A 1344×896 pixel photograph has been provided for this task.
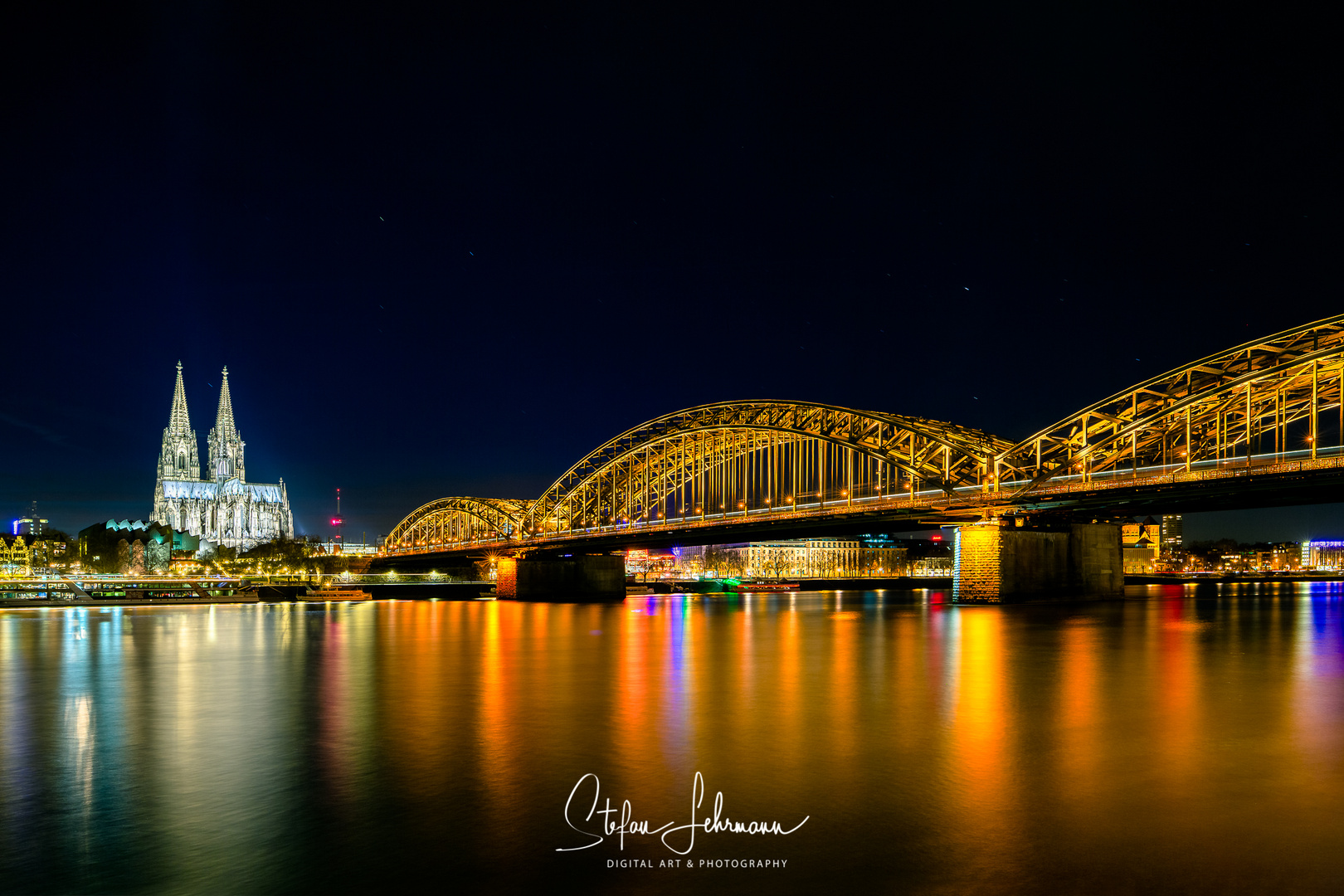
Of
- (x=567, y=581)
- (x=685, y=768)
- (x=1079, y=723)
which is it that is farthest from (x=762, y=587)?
(x=685, y=768)

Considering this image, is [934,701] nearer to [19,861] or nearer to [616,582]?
[19,861]

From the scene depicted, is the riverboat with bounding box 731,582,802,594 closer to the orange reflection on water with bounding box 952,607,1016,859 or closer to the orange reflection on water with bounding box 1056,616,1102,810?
the orange reflection on water with bounding box 1056,616,1102,810

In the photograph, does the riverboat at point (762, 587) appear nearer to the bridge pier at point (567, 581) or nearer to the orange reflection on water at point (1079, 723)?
the bridge pier at point (567, 581)

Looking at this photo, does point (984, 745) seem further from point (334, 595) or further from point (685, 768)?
point (334, 595)

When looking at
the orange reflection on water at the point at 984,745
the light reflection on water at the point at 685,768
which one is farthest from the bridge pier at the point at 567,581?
the orange reflection on water at the point at 984,745

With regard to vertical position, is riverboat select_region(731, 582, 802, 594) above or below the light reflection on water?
below

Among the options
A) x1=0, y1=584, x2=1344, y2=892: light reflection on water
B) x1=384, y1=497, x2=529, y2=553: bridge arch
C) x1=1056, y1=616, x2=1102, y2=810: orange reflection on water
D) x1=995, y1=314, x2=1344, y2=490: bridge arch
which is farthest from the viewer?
x1=384, y1=497, x2=529, y2=553: bridge arch

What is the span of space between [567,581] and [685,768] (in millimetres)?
79165

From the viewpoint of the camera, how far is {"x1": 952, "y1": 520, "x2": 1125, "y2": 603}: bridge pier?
5488 cm

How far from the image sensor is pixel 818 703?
18.8 meters

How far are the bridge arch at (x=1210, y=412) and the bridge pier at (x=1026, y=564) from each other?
144 inches

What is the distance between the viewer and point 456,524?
138 metres

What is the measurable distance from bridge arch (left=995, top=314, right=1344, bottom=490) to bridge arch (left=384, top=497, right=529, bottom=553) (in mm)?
59801

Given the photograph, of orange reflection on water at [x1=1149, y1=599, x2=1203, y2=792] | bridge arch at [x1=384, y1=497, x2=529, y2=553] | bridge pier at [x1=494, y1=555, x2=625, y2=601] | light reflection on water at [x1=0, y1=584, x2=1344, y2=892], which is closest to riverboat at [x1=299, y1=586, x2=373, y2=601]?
bridge arch at [x1=384, y1=497, x2=529, y2=553]
